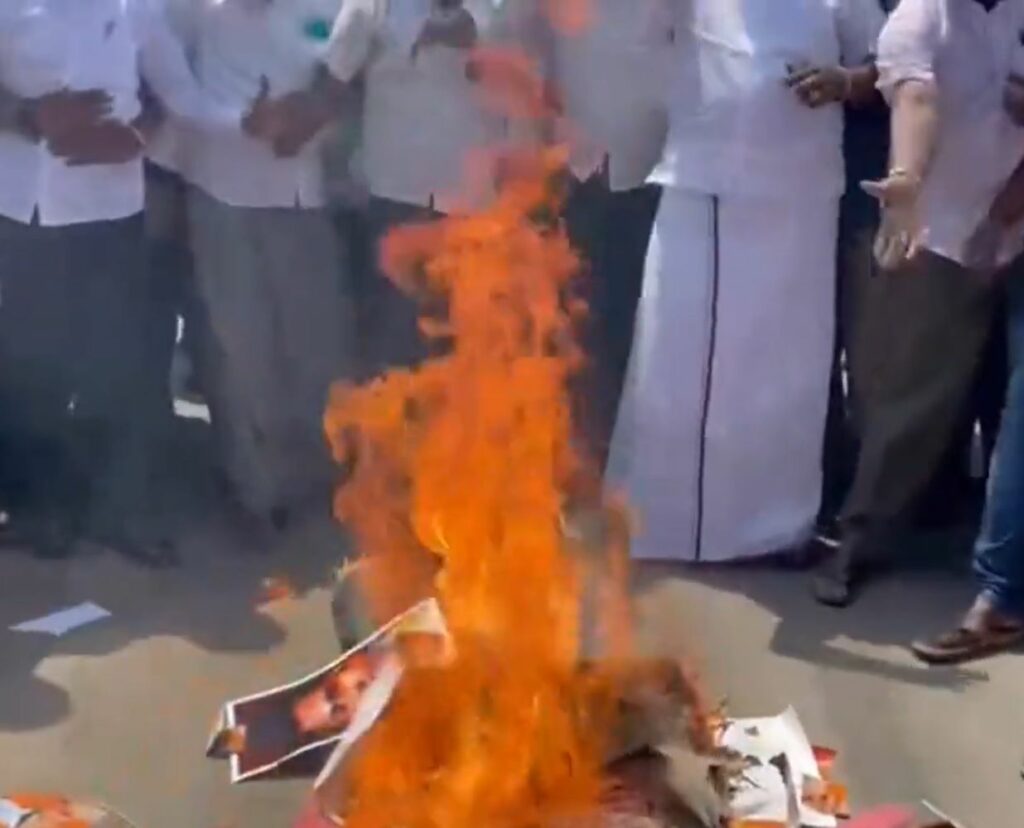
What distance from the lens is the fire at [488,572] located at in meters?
2.31

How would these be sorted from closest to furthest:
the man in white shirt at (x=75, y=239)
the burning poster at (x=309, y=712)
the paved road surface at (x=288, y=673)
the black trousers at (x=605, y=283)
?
1. the burning poster at (x=309, y=712)
2. the paved road surface at (x=288, y=673)
3. the man in white shirt at (x=75, y=239)
4. the black trousers at (x=605, y=283)

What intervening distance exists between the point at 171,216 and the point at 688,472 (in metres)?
1.22

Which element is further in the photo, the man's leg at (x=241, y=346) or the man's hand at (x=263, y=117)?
the man's leg at (x=241, y=346)

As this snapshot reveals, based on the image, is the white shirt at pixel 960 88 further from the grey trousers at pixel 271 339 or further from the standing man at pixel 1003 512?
the grey trousers at pixel 271 339

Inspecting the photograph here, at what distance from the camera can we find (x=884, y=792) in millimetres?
2748

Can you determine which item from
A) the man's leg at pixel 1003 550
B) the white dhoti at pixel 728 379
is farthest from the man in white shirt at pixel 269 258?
the man's leg at pixel 1003 550

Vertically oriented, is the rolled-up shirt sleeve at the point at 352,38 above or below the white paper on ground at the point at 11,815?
above

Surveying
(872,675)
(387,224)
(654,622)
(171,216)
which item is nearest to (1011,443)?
(872,675)

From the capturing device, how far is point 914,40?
308 centimetres

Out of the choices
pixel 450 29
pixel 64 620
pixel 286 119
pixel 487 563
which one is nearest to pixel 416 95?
→ pixel 450 29

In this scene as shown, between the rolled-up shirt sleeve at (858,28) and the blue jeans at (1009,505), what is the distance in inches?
20.3

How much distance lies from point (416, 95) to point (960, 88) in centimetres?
106

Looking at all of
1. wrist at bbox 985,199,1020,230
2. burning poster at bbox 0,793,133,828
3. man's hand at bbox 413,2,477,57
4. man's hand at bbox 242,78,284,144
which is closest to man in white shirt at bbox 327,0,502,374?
man's hand at bbox 413,2,477,57

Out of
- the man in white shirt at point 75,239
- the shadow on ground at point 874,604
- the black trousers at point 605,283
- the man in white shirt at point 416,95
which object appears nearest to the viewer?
the shadow on ground at point 874,604
